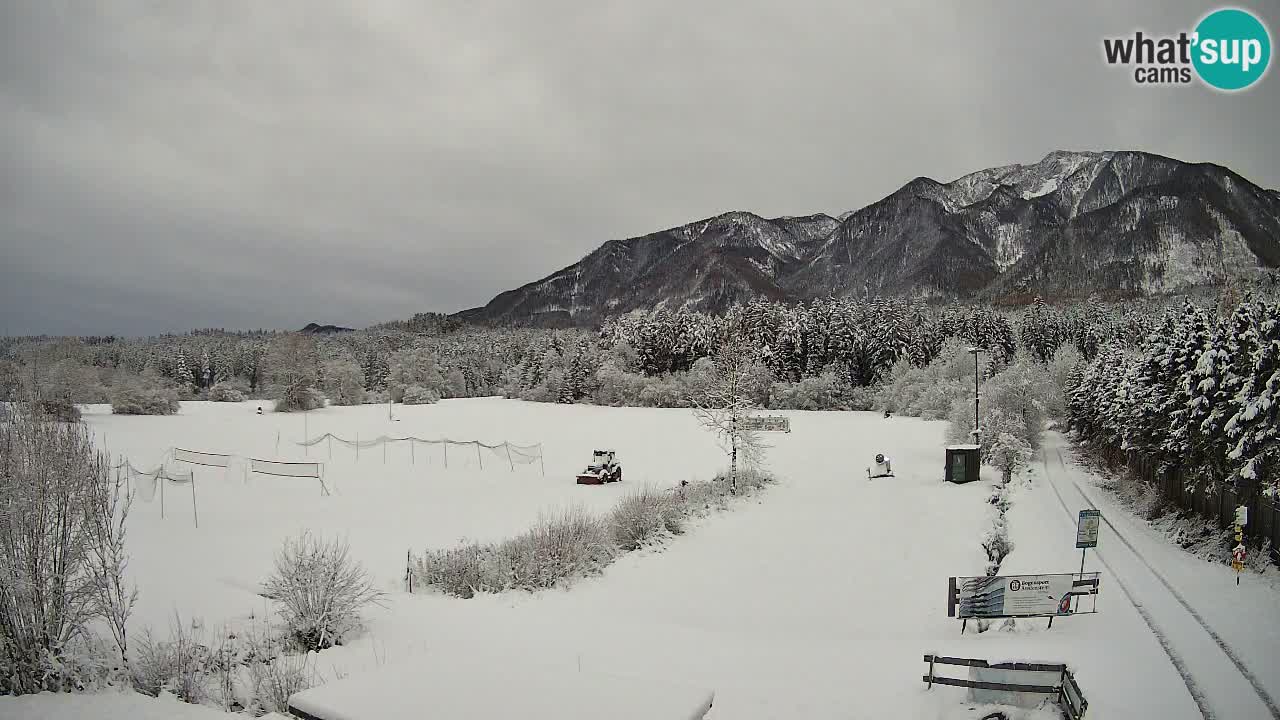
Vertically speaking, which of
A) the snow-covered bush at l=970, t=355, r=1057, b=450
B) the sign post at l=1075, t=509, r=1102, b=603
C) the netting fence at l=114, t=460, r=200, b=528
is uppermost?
the snow-covered bush at l=970, t=355, r=1057, b=450

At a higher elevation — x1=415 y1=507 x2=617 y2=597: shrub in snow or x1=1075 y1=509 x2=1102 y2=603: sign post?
x1=1075 y1=509 x2=1102 y2=603: sign post

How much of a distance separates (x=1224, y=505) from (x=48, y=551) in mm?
23480

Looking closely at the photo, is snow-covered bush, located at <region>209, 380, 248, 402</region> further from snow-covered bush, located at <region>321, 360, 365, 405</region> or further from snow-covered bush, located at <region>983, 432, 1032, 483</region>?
snow-covered bush, located at <region>983, 432, 1032, 483</region>

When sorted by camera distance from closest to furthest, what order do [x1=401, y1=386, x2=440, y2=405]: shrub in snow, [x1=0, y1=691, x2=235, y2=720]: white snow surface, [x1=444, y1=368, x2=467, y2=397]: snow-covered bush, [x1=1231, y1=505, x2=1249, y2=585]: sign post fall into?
[x1=0, y1=691, x2=235, y2=720]: white snow surface
[x1=1231, y1=505, x2=1249, y2=585]: sign post
[x1=401, y1=386, x2=440, y2=405]: shrub in snow
[x1=444, y1=368, x2=467, y2=397]: snow-covered bush

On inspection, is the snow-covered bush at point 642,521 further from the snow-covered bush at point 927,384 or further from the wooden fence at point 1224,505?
the snow-covered bush at point 927,384

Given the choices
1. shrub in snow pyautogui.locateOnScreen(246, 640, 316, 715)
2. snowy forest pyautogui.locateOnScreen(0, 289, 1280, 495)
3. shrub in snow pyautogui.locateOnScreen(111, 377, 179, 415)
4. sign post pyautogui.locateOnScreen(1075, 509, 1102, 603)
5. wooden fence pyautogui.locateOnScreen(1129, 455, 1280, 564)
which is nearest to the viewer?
shrub in snow pyautogui.locateOnScreen(246, 640, 316, 715)

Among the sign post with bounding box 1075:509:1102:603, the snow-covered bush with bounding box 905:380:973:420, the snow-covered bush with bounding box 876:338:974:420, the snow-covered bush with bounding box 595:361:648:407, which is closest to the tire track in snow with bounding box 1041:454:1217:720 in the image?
the sign post with bounding box 1075:509:1102:603

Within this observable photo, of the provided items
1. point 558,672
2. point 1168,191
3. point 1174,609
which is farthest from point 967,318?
point 1168,191

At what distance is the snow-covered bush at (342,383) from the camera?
7562 cm

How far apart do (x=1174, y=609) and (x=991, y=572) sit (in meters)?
3.26

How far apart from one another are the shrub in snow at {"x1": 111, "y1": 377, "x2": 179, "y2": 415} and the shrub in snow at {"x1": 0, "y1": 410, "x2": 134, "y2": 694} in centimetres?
5760

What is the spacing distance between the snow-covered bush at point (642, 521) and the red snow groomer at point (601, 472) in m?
7.84

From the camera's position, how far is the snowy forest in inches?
624

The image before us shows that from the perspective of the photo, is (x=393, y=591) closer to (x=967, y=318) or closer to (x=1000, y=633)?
(x=1000, y=633)
